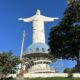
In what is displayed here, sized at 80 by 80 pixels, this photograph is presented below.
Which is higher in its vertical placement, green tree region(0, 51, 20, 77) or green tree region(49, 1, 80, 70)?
green tree region(49, 1, 80, 70)

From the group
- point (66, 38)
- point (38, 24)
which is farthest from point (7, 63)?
point (38, 24)

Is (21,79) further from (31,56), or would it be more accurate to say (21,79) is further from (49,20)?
(49,20)

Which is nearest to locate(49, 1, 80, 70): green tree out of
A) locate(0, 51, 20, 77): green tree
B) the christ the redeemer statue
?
locate(0, 51, 20, 77): green tree

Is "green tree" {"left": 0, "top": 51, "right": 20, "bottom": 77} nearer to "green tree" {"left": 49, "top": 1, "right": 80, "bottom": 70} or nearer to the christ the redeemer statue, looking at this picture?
"green tree" {"left": 49, "top": 1, "right": 80, "bottom": 70}

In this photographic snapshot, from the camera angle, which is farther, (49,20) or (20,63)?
(49,20)

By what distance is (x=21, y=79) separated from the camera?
38344mm

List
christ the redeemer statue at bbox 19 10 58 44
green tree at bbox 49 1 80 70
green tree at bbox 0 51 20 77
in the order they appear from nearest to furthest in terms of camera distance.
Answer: green tree at bbox 0 51 20 77 → green tree at bbox 49 1 80 70 → christ the redeemer statue at bbox 19 10 58 44

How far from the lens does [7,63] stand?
44.2 meters

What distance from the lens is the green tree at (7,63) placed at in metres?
43.3

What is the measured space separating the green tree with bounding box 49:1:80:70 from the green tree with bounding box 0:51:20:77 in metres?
14.5

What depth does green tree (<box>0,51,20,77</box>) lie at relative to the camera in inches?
1706

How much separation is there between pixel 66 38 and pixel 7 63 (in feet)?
56.1

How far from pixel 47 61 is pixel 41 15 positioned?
12348 millimetres

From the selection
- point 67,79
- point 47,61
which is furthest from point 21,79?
point 47,61
